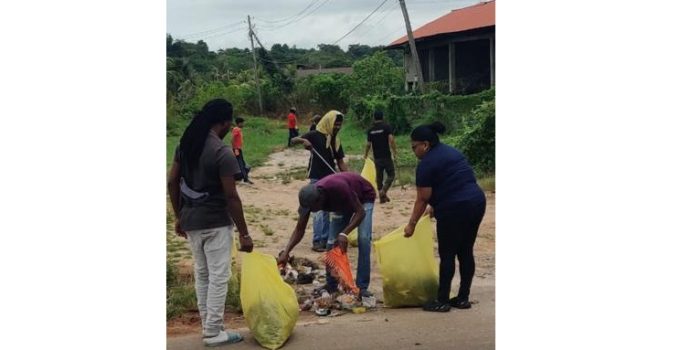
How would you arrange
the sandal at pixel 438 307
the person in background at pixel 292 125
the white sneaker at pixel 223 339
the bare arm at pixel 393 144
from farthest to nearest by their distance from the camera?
1. the bare arm at pixel 393 144
2. the person in background at pixel 292 125
3. the sandal at pixel 438 307
4. the white sneaker at pixel 223 339

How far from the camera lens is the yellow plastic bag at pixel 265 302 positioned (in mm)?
4016

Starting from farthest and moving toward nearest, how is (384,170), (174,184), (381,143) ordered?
(384,170), (381,143), (174,184)

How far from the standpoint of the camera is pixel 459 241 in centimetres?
454

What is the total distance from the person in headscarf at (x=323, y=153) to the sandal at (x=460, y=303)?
3.22 ft

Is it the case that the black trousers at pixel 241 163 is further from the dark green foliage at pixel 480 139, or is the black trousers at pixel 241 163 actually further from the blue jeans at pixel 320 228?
the dark green foliage at pixel 480 139

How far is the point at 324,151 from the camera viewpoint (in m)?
5.14

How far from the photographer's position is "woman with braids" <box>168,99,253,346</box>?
150 inches

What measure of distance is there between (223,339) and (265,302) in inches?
11.7

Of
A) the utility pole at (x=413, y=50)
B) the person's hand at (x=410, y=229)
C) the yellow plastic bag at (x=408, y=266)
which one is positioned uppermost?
the utility pole at (x=413, y=50)

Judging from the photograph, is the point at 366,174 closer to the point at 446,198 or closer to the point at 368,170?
the point at 368,170

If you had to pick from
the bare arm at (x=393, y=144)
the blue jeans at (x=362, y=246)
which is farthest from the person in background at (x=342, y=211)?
the bare arm at (x=393, y=144)

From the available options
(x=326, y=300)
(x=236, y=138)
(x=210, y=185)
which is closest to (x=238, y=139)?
(x=236, y=138)

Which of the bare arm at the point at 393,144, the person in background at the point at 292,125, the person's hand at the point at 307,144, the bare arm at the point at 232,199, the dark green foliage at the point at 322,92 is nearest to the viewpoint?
the bare arm at the point at 232,199
